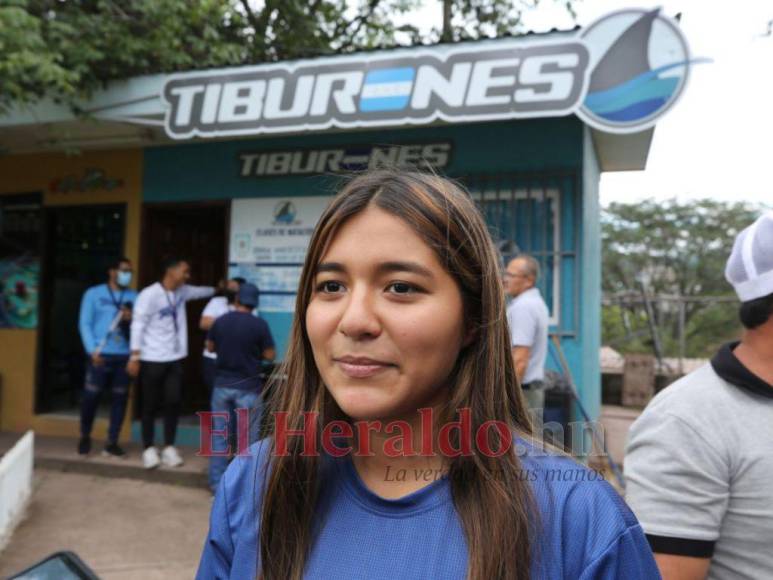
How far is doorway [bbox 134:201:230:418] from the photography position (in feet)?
22.2

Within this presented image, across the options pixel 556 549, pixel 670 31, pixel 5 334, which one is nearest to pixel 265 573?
pixel 556 549

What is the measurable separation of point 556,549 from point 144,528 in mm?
4275

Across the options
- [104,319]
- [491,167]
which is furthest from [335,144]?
[104,319]

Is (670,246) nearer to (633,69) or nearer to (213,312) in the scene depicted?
(633,69)

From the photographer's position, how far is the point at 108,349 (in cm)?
591

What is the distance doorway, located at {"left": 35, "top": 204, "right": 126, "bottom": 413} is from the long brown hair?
6.28 metres

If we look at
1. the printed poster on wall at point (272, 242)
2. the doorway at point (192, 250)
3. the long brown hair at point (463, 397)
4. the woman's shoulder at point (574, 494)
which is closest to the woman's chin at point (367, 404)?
the long brown hair at point (463, 397)

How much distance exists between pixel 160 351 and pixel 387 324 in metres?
4.94

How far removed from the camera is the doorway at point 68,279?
23.2 feet

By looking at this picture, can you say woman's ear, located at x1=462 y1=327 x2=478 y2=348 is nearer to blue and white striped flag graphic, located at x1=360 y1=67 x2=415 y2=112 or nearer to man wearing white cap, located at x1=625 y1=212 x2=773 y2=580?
man wearing white cap, located at x1=625 y1=212 x2=773 y2=580

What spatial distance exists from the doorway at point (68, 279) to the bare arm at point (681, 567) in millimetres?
6540

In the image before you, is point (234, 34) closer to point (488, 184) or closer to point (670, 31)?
point (488, 184)

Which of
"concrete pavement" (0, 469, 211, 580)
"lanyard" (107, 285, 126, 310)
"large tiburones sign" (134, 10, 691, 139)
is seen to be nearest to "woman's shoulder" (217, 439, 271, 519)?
"concrete pavement" (0, 469, 211, 580)

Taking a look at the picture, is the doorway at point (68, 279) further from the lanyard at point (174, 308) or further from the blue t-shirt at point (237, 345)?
the blue t-shirt at point (237, 345)
